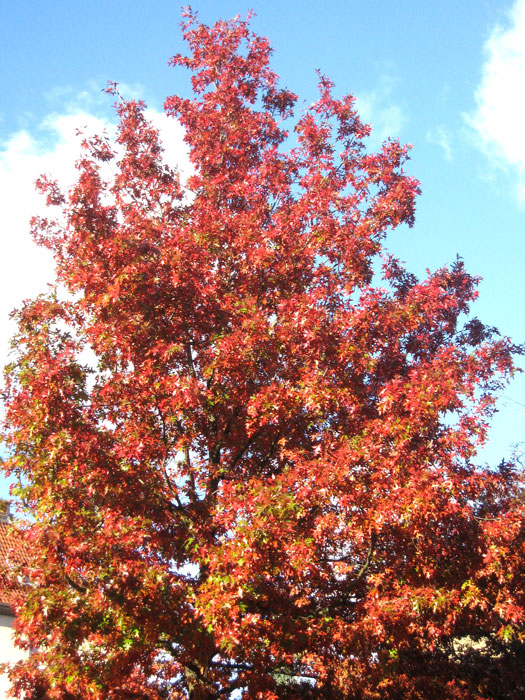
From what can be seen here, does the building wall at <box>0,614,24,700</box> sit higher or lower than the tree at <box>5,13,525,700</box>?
lower

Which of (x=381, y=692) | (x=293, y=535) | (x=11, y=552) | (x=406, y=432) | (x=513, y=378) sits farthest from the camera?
(x=381, y=692)

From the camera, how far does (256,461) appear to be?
971 centimetres

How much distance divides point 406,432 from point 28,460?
529 centimetres

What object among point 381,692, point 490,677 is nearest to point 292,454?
point 381,692

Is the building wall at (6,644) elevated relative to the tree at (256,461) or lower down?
lower down

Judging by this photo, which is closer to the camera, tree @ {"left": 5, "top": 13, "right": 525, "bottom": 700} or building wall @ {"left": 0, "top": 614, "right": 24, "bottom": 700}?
tree @ {"left": 5, "top": 13, "right": 525, "bottom": 700}

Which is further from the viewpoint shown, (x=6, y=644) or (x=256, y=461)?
(x=6, y=644)

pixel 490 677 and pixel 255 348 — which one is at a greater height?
pixel 255 348

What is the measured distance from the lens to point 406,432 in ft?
24.2

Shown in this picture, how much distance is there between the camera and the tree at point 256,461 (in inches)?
273

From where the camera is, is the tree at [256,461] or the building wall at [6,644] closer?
the tree at [256,461]

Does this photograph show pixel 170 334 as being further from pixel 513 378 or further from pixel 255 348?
pixel 513 378

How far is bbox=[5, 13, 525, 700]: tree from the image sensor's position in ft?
22.7

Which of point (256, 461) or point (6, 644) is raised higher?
point (256, 461)
